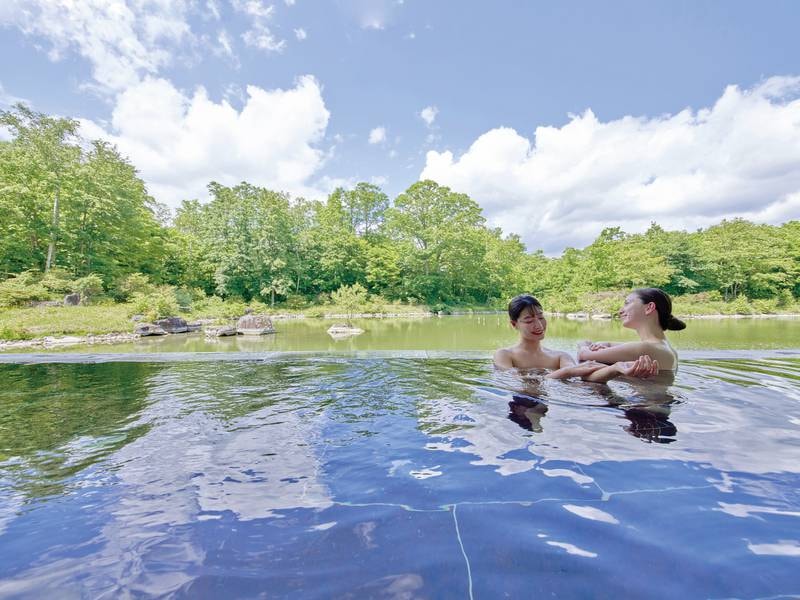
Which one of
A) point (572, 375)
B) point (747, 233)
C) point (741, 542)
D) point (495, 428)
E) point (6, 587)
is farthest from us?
point (747, 233)

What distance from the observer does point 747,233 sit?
34594 millimetres

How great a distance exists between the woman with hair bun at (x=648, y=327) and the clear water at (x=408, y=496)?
0.30m

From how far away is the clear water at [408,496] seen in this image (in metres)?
1.09

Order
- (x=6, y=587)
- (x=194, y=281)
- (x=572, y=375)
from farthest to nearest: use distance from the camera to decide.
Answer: (x=194, y=281)
(x=572, y=375)
(x=6, y=587)

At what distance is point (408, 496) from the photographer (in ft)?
5.12

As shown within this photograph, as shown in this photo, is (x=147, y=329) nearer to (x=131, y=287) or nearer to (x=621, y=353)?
(x=131, y=287)

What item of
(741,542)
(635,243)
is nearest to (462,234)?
(635,243)

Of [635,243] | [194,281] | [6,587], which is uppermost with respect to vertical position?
[635,243]

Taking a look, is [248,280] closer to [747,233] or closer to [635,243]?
[635,243]

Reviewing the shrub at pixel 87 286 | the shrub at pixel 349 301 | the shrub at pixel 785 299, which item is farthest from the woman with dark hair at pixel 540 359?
the shrub at pixel 785 299

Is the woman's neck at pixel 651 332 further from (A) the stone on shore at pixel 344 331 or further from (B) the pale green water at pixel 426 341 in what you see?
(A) the stone on shore at pixel 344 331

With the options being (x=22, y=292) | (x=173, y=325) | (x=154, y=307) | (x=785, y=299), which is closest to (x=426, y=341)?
(x=173, y=325)

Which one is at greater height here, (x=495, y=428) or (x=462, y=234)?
(x=462, y=234)

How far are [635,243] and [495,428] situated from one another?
40.9 metres
